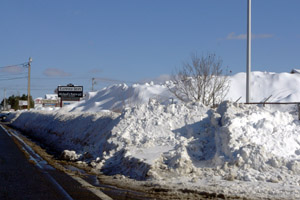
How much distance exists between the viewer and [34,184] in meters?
7.87

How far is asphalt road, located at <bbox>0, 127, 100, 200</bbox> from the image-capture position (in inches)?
271

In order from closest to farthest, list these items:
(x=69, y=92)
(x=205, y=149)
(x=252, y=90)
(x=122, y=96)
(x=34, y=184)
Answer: (x=34, y=184) → (x=205, y=149) → (x=69, y=92) → (x=252, y=90) → (x=122, y=96)

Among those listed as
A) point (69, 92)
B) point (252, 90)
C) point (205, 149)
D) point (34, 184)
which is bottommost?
point (34, 184)

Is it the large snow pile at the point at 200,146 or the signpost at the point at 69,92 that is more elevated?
the signpost at the point at 69,92

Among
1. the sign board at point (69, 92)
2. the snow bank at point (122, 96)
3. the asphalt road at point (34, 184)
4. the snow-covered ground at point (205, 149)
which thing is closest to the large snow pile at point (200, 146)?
the snow-covered ground at point (205, 149)

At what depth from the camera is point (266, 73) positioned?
58.3 metres

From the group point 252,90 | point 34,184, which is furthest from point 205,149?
point 252,90

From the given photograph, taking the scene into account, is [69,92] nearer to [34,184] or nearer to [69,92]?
[69,92]

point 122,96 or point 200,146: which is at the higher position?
point 122,96

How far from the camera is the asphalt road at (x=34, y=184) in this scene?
22.6ft

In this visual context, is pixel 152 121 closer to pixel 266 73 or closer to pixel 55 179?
pixel 55 179

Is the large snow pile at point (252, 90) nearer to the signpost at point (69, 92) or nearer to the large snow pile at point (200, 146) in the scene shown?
the signpost at point (69, 92)

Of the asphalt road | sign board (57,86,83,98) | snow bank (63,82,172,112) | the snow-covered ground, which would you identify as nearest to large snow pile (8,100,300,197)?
the snow-covered ground

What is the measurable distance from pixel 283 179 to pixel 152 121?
16.2 feet
